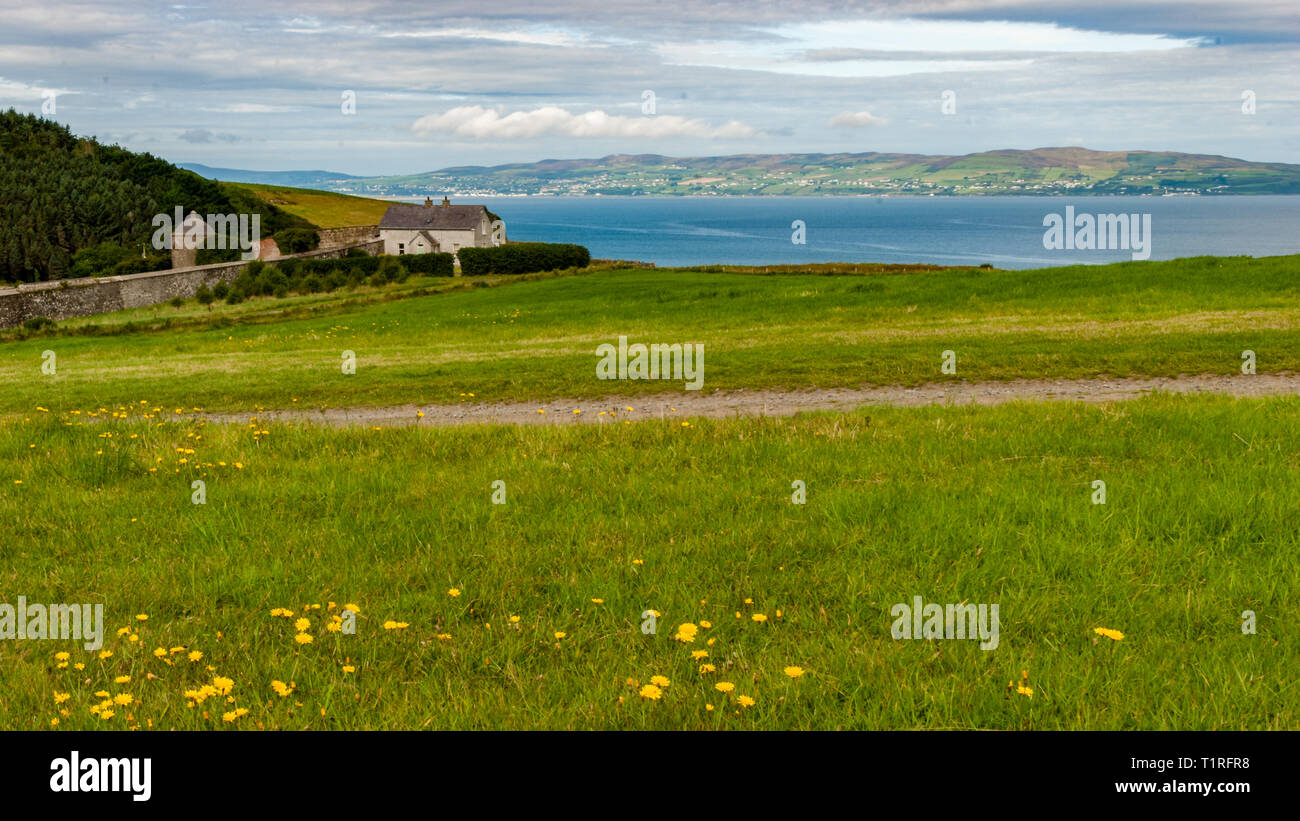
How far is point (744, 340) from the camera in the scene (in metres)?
27.5

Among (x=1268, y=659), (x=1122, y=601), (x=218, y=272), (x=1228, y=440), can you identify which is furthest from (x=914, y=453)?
(x=218, y=272)

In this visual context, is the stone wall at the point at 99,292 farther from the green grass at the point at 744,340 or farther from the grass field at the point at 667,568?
the grass field at the point at 667,568

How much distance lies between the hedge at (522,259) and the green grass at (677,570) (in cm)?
9611

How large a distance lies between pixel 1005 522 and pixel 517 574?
3787 mm

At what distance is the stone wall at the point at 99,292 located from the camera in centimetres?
7125

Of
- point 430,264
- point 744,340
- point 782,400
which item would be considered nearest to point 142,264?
point 430,264

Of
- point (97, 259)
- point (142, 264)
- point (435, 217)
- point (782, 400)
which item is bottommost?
point (782, 400)

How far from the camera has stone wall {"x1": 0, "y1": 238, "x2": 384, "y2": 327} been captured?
234ft

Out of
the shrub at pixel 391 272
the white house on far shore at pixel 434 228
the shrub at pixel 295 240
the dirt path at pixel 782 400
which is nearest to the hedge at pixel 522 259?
the shrub at pixel 391 272

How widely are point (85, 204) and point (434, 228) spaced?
53.5m

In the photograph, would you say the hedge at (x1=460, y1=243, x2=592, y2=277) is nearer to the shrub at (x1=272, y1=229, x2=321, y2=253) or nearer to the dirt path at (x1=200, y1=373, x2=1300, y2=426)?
the shrub at (x1=272, y1=229, x2=321, y2=253)

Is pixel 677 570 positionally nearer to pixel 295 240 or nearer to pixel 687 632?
pixel 687 632
